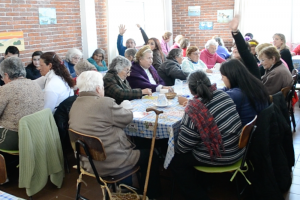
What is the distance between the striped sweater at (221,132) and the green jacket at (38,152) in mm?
1241

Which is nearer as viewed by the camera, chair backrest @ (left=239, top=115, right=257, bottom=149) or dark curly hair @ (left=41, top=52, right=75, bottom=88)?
chair backrest @ (left=239, top=115, right=257, bottom=149)

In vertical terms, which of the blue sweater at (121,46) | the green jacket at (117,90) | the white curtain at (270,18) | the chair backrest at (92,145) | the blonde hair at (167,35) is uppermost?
the white curtain at (270,18)

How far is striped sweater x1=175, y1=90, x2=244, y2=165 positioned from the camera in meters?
2.44

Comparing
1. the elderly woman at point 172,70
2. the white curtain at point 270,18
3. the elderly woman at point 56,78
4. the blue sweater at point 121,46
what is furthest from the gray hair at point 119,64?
the white curtain at point 270,18

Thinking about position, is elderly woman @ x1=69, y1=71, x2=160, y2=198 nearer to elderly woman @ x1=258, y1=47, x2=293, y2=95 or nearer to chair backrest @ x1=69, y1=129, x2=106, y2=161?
chair backrest @ x1=69, y1=129, x2=106, y2=161

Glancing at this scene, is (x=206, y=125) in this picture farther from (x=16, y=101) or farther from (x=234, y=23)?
(x=16, y=101)

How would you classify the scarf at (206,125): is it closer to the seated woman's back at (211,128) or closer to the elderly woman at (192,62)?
the seated woman's back at (211,128)

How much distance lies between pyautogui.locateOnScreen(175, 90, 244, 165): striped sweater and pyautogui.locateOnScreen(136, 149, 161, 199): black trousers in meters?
0.31

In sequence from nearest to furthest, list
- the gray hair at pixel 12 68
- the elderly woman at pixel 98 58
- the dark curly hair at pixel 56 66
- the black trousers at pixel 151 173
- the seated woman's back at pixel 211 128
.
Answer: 1. the seated woman's back at pixel 211 128
2. the black trousers at pixel 151 173
3. the gray hair at pixel 12 68
4. the dark curly hair at pixel 56 66
5. the elderly woman at pixel 98 58

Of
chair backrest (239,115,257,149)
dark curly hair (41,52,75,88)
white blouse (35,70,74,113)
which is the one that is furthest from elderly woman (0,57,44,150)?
chair backrest (239,115,257,149)

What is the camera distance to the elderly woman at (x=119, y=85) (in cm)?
348

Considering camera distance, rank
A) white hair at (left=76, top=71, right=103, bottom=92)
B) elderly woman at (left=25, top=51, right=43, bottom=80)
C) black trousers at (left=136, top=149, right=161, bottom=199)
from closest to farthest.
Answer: white hair at (left=76, top=71, right=103, bottom=92) < black trousers at (left=136, top=149, right=161, bottom=199) < elderly woman at (left=25, top=51, right=43, bottom=80)

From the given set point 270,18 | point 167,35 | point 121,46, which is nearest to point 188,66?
point 121,46

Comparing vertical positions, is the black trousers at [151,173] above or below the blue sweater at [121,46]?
below
